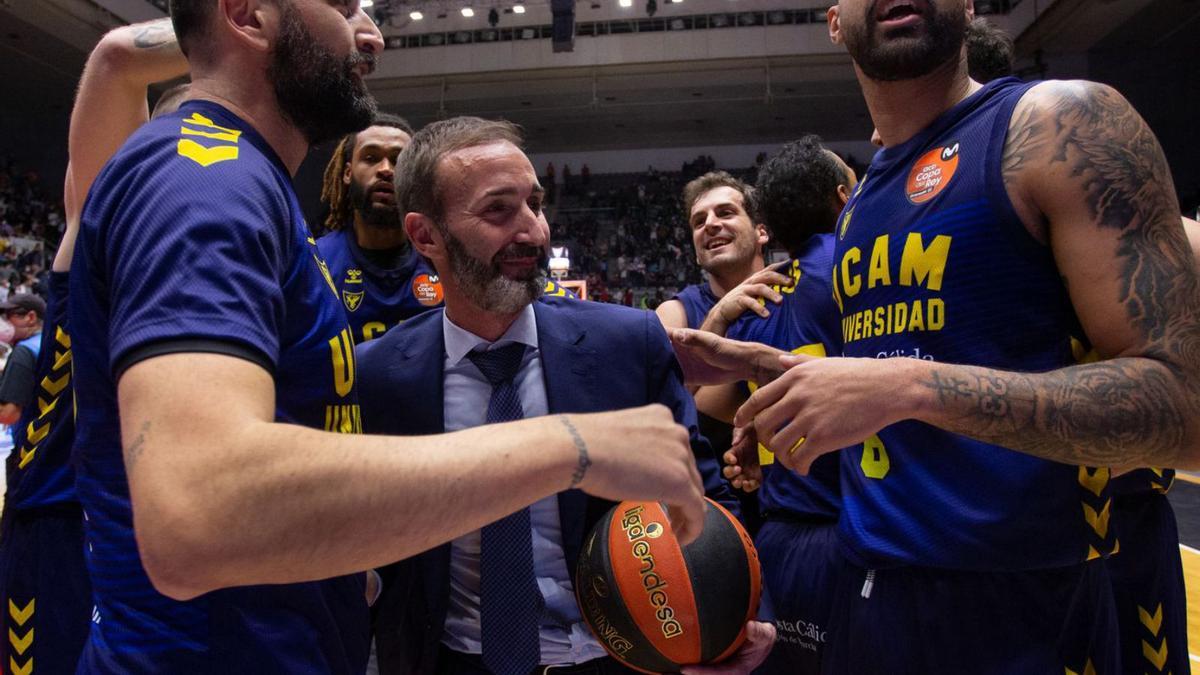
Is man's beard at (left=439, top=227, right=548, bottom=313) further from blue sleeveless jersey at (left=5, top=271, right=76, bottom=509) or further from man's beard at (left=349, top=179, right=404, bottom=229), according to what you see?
man's beard at (left=349, top=179, right=404, bottom=229)

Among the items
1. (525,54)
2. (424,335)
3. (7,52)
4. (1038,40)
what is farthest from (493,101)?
(424,335)

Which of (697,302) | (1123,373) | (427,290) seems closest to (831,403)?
(1123,373)

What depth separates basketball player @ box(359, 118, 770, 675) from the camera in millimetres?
2105

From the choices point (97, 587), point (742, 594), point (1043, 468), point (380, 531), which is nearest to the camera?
point (380, 531)

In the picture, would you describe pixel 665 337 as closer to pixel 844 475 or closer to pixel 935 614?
pixel 844 475

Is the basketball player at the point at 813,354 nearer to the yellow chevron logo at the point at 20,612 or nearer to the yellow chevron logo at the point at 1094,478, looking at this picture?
the yellow chevron logo at the point at 1094,478

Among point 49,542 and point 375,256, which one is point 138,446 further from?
point 375,256

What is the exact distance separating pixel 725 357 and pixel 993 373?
2.79ft

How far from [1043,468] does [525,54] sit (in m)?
21.2

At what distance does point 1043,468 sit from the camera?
1.73 m

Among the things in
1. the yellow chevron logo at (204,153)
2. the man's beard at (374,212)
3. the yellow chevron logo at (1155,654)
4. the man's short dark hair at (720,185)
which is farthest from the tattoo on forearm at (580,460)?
the man's short dark hair at (720,185)

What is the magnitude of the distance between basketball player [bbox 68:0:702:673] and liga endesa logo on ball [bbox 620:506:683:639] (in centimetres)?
51

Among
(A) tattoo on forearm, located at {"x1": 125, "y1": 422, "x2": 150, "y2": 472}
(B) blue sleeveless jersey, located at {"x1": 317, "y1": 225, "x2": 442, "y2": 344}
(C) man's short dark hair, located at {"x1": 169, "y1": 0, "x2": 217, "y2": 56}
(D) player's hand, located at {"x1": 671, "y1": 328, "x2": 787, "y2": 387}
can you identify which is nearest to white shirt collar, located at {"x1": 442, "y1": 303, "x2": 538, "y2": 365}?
(D) player's hand, located at {"x1": 671, "y1": 328, "x2": 787, "y2": 387}

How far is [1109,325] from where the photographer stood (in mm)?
1640
